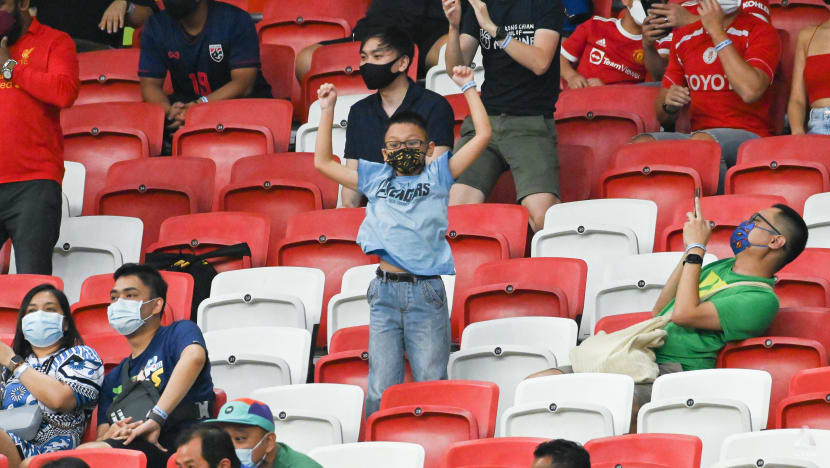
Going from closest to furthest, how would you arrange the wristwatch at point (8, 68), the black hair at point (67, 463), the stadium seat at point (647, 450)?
the black hair at point (67, 463)
the stadium seat at point (647, 450)
the wristwatch at point (8, 68)

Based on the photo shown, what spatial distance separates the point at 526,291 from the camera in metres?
5.43

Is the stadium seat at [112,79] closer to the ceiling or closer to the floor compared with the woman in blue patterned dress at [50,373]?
closer to the ceiling

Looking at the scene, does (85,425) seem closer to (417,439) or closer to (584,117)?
(417,439)

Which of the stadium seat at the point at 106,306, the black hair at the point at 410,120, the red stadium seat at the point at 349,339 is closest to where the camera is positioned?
the black hair at the point at 410,120

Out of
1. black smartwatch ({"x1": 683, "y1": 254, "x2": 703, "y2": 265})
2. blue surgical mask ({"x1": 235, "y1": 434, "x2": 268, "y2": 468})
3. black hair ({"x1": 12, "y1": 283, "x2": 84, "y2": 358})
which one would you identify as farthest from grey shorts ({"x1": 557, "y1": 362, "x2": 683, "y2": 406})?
black hair ({"x1": 12, "y1": 283, "x2": 84, "y2": 358})

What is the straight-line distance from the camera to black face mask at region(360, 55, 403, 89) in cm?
566

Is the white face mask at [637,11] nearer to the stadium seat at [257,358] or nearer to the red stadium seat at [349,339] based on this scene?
the red stadium seat at [349,339]

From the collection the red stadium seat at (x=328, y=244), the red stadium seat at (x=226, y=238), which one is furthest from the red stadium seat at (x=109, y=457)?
the red stadium seat at (x=226, y=238)

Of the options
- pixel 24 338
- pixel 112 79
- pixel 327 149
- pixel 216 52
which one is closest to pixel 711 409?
pixel 327 149

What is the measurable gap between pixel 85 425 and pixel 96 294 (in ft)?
3.43

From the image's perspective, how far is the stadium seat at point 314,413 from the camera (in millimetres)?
4746

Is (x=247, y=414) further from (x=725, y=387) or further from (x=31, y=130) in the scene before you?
(x=31, y=130)

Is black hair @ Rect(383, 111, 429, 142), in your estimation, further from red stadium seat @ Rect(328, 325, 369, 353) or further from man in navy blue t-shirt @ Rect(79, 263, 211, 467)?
man in navy blue t-shirt @ Rect(79, 263, 211, 467)

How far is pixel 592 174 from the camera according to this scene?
6656 millimetres
